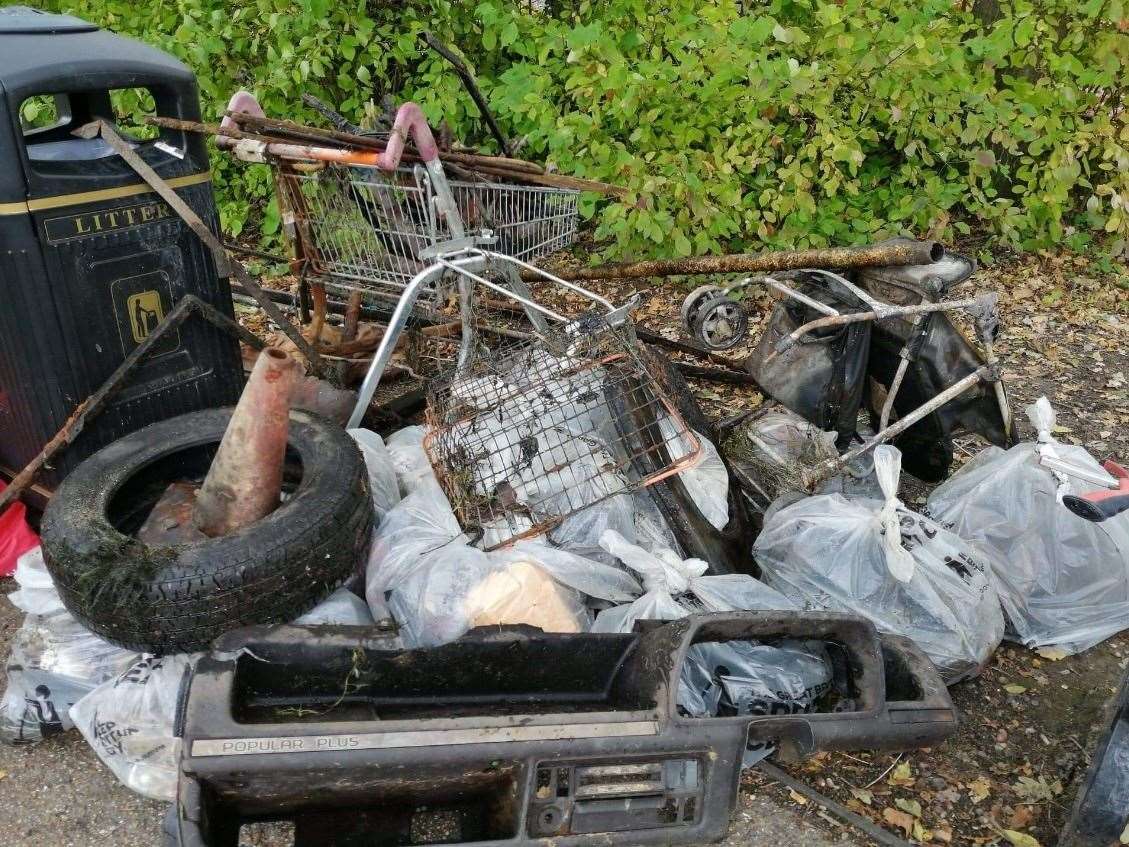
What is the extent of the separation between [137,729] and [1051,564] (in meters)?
2.88

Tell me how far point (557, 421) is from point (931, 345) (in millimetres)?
1334

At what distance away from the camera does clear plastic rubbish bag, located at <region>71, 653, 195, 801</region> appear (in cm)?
232

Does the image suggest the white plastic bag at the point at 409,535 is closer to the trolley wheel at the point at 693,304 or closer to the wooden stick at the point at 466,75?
the trolley wheel at the point at 693,304

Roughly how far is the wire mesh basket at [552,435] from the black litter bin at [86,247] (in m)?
1.06

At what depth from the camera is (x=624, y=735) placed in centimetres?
196

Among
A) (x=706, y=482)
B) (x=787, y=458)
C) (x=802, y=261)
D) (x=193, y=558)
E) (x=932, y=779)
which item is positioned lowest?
(x=932, y=779)

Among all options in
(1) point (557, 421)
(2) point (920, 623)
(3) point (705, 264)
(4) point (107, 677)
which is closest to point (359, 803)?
(4) point (107, 677)

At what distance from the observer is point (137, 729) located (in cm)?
232

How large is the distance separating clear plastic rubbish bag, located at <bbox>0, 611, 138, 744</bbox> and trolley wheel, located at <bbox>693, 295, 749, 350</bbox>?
7.42ft

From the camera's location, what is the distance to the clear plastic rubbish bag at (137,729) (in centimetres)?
232

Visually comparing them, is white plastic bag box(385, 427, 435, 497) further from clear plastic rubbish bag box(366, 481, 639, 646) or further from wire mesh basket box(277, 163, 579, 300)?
wire mesh basket box(277, 163, 579, 300)

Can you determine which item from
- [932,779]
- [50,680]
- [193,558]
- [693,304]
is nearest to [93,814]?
[50,680]

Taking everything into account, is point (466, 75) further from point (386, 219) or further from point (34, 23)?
point (34, 23)

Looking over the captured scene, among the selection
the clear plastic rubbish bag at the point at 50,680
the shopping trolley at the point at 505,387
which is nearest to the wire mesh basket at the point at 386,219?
the shopping trolley at the point at 505,387
